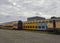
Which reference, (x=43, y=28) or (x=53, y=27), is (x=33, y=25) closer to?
(x=43, y=28)

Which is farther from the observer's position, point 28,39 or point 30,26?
point 30,26

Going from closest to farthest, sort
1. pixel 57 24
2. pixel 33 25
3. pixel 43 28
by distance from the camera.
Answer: pixel 57 24 → pixel 43 28 → pixel 33 25

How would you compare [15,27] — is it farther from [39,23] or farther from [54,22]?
[54,22]

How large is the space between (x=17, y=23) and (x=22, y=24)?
2343 mm

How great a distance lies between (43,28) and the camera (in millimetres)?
56531

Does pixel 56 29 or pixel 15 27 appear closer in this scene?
pixel 56 29

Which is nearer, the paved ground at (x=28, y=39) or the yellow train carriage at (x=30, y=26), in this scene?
→ the paved ground at (x=28, y=39)

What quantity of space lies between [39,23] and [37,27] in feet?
6.20

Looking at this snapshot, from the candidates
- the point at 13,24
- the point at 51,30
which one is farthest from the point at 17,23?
the point at 51,30

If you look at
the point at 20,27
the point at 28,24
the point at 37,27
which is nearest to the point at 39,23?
the point at 37,27

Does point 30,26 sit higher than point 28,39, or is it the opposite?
point 28,39

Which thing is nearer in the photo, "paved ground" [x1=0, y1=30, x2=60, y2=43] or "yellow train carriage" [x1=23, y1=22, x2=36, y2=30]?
"paved ground" [x1=0, y1=30, x2=60, y2=43]

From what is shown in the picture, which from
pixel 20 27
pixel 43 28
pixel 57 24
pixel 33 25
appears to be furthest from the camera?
pixel 20 27

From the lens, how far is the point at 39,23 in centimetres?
5925
